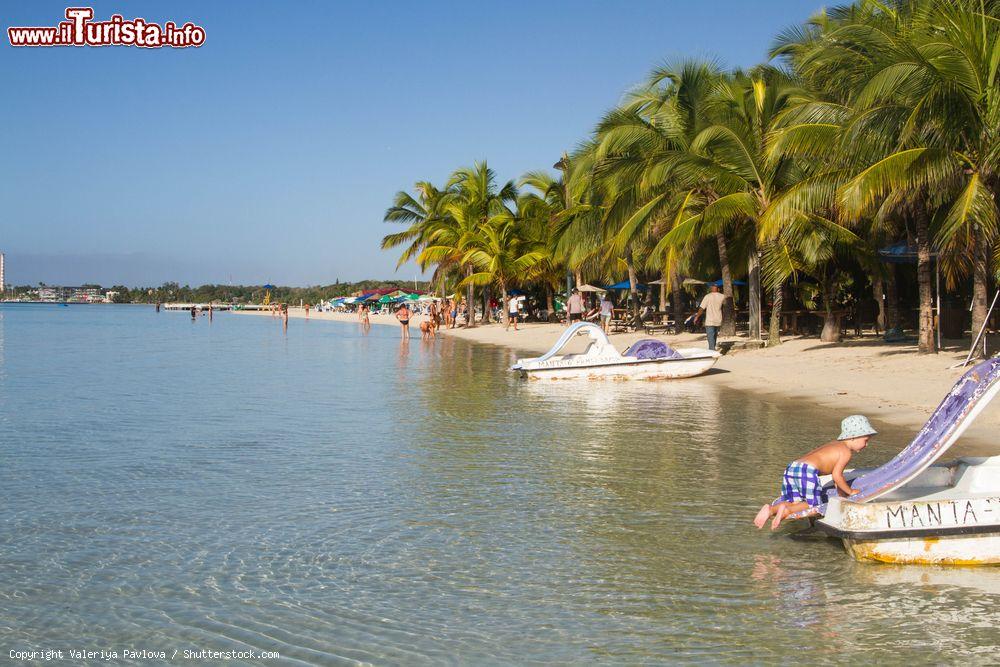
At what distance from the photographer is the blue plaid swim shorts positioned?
687 cm

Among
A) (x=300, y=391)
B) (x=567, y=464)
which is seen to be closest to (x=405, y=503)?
(x=567, y=464)

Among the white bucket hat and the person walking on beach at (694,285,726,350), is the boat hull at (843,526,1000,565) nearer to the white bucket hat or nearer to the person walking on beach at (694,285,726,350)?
the white bucket hat

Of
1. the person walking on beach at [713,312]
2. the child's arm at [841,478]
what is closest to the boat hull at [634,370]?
the person walking on beach at [713,312]

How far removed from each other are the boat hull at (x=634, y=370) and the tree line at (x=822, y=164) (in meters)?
3.27

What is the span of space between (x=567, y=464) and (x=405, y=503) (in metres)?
2.31

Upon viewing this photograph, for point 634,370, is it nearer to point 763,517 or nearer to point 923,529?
point 763,517

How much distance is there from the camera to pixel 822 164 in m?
21.2

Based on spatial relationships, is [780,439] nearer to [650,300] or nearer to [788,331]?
[788,331]

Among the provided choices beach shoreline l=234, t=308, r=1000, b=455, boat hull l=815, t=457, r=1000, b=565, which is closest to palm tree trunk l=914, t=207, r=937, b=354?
beach shoreline l=234, t=308, r=1000, b=455

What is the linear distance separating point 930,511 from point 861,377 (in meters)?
Result: 11.8

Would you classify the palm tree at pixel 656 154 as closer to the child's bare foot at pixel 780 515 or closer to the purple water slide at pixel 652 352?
the purple water slide at pixel 652 352

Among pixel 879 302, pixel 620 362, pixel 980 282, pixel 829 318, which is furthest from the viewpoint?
pixel 879 302

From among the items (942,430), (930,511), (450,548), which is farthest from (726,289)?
(450,548)

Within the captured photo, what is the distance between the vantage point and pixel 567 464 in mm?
10062
